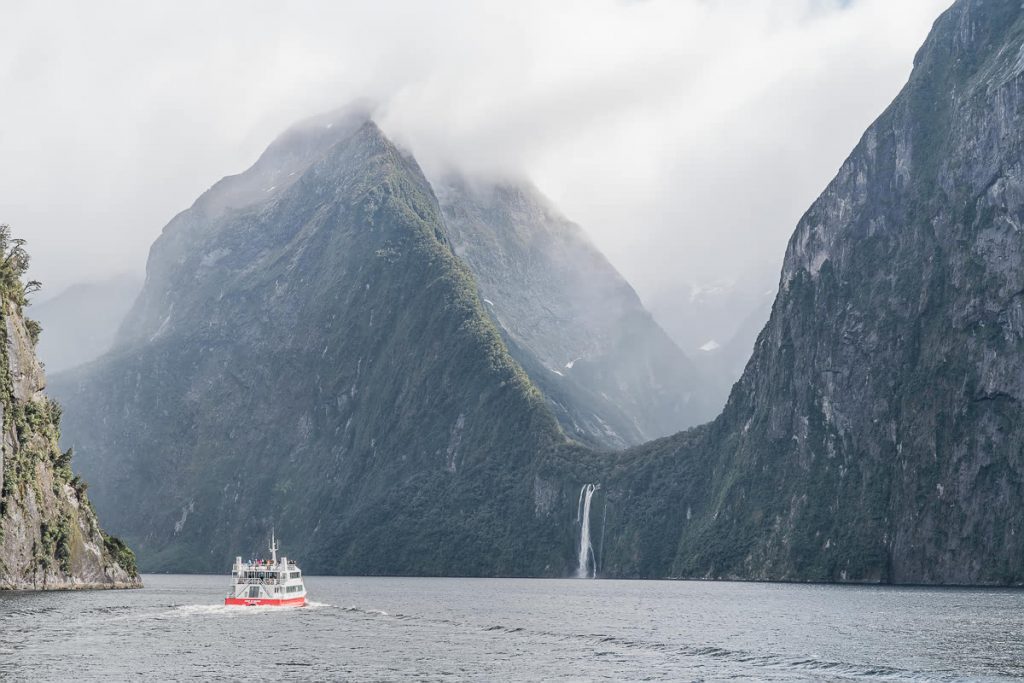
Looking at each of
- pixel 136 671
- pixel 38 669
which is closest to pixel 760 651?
pixel 136 671

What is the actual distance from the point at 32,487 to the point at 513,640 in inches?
3290

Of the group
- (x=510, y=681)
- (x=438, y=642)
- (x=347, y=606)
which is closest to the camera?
(x=510, y=681)

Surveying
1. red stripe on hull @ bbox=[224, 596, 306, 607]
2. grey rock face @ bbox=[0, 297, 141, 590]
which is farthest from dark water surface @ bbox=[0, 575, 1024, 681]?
grey rock face @ bbox=[0, 297, 141, 590]

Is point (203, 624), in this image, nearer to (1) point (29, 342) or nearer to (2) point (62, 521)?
(2) point (62, 521)

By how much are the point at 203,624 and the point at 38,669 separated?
1728 inches

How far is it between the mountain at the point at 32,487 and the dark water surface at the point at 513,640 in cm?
726

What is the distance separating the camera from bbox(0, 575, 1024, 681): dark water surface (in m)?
87.9

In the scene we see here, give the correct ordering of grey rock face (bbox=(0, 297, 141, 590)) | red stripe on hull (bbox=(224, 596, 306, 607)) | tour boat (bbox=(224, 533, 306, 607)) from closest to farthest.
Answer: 1. red stripe on hull (bbox=(224, 596, 306, 607))
2. tour boat (bbox=(224, 533, 306, 607))
3. grey rock face (bbox=(0, 297, 141, 590))

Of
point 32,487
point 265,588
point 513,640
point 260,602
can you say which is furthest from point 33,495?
point 513,640

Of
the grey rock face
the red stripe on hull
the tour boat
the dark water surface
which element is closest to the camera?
the dark water surface

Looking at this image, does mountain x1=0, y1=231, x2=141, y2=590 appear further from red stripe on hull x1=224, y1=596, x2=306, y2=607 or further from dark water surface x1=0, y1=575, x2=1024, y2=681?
red stripe on hull x1=224, y1=596, x2=306, y2=607

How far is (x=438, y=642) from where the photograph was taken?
11019cm

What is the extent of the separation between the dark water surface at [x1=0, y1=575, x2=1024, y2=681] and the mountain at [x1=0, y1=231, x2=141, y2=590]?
7260 millimetres

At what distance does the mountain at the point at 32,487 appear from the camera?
158625 mm
